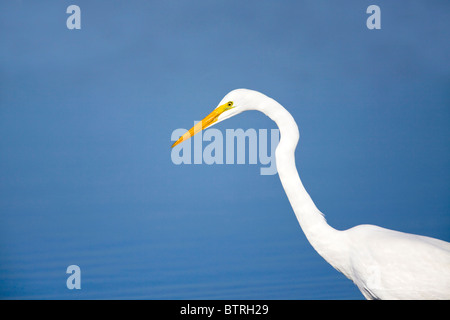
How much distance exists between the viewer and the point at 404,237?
210cm

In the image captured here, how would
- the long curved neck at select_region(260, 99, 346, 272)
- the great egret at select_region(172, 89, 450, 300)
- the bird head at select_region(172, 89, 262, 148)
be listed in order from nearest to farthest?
the great egret at select_region(172, 89, 450, 300) < the long curved neck at select_region(260, 99, 346, 272) < the bird head at select_region(172, 89, 262, 148)

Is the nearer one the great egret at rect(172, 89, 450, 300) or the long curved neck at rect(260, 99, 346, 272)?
the great egret at rect(172, 89, 450, 300)

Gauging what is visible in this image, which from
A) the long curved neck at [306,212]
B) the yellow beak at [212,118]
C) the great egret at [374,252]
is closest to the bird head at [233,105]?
the yellow beak at [212,118]

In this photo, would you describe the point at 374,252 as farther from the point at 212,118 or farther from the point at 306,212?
the point at 212,118

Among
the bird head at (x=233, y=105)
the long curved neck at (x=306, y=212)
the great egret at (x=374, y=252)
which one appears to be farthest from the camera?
the bird head at (x=233, y=105)

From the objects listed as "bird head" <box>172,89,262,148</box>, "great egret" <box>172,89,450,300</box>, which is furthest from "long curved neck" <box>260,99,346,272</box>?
"bird head" <box>172,89,262,148</box>

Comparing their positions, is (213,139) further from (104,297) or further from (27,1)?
(27,1)

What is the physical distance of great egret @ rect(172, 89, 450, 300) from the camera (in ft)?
6.53

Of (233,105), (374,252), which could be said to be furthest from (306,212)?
(233,105)

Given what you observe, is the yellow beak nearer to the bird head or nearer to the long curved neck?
the bird head

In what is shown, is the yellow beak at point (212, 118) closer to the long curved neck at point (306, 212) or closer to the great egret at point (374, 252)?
the great egret at point (374, 252)

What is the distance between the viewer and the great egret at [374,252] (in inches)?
78.4

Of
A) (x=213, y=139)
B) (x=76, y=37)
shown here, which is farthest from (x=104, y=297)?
(x=76, y=37)
